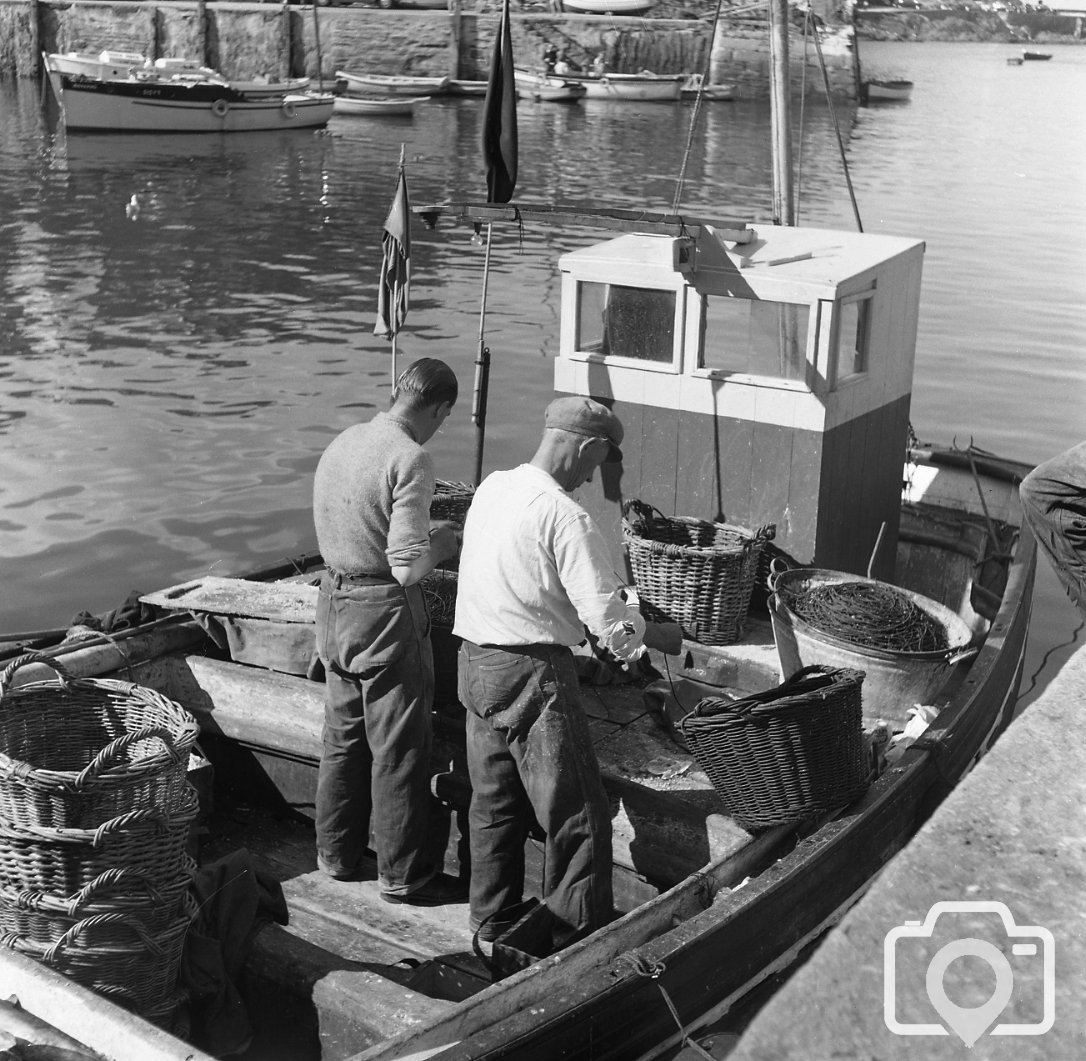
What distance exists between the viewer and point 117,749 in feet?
14.3

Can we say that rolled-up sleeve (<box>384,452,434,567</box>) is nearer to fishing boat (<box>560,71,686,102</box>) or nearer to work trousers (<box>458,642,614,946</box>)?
work trousers (<box>458,642,614,946</box>)

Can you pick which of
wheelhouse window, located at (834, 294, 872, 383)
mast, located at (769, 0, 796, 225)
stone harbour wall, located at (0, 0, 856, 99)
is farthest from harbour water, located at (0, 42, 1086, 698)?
stone harbour wall, located at (0, 0, 856, 99)

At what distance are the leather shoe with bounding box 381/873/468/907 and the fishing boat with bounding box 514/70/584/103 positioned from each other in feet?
191

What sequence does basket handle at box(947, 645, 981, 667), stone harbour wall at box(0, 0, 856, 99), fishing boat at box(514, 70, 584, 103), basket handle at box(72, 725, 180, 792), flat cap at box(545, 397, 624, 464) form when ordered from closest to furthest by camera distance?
basket handle at box(72, 725, 180, 792) < flat cap at box(545, 397, 624, 464) < basket handle at box(947, 645, 981, 667) < stone harbour wall at box(0, 0, 856, 99) < fishing boat at box(514, 70, 584, 103)

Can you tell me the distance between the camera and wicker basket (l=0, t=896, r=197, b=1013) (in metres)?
4.39

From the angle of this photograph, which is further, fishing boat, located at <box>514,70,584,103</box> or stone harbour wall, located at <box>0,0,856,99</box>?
fishing boat, located at <box>514,70,584,103</box>

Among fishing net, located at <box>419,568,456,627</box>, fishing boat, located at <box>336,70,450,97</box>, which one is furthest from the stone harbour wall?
fishing net, located at <box>419,568,456,627</box>

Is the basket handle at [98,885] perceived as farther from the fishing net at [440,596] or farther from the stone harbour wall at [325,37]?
the stone harbour wall at [325,37]

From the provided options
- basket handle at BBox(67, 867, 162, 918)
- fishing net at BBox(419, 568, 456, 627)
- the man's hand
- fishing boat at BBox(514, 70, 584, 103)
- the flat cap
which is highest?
fishing boat at BBox(514, 70, 584, 103)

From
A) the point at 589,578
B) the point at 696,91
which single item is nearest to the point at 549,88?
the point at 696,91

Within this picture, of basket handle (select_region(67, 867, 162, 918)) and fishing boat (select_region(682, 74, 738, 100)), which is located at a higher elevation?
fishing boat (select_region(682, 74, 738, 100))

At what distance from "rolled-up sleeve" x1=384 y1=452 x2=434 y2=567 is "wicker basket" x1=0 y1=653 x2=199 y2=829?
956 mm

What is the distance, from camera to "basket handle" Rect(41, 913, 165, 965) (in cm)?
433

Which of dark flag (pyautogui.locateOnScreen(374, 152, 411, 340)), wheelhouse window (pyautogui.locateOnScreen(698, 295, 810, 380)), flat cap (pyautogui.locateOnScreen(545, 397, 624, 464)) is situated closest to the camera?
flat cap (pyautogui.locateOnScreen(545, 397, 624, 464))
